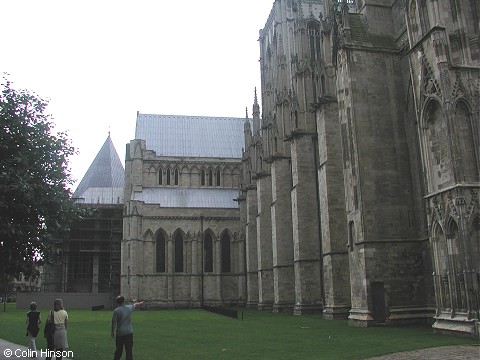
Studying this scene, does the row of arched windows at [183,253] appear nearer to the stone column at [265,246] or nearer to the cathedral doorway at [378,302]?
the stone column at [265,246]

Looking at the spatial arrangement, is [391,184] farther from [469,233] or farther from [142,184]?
[142,184]

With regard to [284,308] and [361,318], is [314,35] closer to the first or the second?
[284,308]

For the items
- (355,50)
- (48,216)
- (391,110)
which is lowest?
(48,216)

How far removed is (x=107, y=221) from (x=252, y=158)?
72.3ft

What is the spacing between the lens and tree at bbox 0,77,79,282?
50.1 ft

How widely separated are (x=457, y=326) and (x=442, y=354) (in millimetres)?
4624

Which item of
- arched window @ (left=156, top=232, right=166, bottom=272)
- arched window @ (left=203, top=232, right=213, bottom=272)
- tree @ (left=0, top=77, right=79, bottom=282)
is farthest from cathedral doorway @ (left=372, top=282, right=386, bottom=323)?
arched window @ (left=156, top=232, right=166, bottom=272)

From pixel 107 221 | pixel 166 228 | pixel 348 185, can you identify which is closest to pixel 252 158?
pixel 166 228

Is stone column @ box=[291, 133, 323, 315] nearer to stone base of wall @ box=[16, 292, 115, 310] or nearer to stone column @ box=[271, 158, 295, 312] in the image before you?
stone column @ box=[271, 158, 295, 312]

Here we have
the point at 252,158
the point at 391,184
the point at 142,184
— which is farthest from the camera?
the point at 142,184

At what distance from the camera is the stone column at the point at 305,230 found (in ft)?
111

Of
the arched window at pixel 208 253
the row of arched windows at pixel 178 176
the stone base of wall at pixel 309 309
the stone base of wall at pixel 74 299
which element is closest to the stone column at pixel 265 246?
the stone base of wall at pixel 309 309

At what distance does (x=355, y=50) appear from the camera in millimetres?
25281

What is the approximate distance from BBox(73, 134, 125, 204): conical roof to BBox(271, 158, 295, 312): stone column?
31.4 metres
